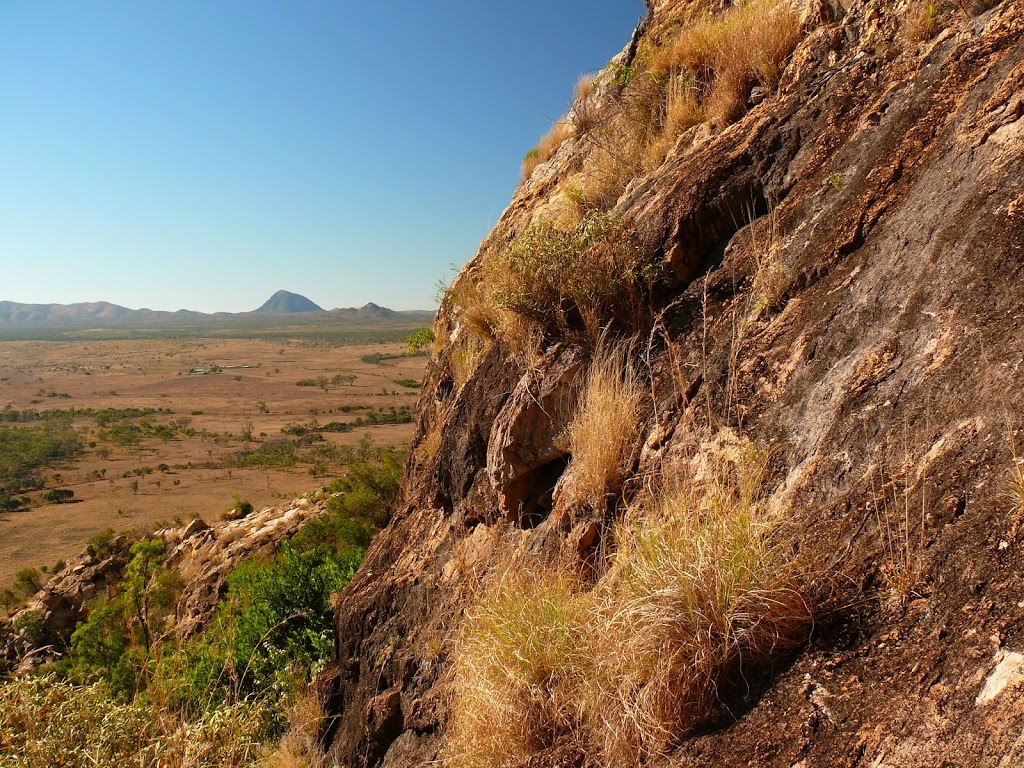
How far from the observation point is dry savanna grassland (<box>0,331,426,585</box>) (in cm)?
3045

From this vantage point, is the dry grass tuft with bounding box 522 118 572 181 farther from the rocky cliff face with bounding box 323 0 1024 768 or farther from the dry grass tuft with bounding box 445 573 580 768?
the dry grass tuft with bounding box 445 573 580 768

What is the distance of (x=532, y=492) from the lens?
4.52m

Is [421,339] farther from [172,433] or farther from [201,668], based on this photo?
[172,433]

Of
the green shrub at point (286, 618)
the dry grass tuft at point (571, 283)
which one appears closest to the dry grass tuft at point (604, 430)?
the dry grass tuft at point (571, 283)

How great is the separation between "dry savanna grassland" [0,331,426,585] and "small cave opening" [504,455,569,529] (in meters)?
19.6

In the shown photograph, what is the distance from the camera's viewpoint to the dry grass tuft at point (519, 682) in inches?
97.2

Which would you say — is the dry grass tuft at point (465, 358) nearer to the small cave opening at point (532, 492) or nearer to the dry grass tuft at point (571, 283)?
the dry grass tuft at point (571, 283)

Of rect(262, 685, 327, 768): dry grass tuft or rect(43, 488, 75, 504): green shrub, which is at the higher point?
rect(262, 685, 327, 768): dry grass tuft

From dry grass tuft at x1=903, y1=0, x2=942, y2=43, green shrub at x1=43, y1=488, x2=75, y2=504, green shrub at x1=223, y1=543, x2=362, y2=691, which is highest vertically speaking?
dry grass tuft at x1=903, y1=0, x2=942, y2=43

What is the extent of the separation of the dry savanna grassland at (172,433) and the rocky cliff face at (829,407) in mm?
19121

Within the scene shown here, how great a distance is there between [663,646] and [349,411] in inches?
2234

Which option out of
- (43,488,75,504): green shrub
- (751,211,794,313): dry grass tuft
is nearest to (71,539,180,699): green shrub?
(751,211,794,313): dry grass tuft

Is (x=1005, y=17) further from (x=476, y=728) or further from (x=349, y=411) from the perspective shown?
(x=349, y=411)

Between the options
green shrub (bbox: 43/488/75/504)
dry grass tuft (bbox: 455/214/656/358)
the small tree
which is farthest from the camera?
green shrub (bbox: 43/488/75/504)
